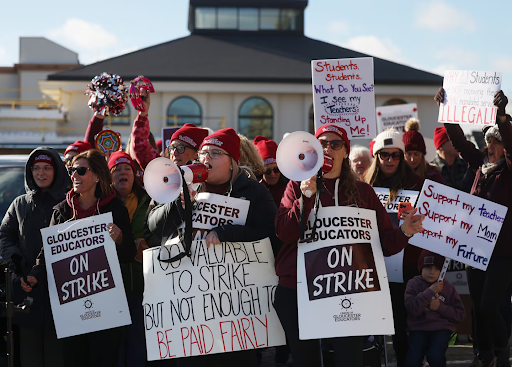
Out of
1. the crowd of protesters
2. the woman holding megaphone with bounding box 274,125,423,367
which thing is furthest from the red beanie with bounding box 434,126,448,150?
the woman holding megaphone with bounding box 274,125,423,367

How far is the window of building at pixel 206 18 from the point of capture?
108 ft

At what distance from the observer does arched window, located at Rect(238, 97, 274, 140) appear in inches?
1096

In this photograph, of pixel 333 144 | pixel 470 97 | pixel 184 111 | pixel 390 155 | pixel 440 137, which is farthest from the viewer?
pixel 184 111

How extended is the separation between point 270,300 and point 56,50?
42083mm

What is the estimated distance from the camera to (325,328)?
3.92 metres

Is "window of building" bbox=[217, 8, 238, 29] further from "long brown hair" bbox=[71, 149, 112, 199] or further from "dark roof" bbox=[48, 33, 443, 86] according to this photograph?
"long brown hair" bbox=[71, 149, 112, 199]

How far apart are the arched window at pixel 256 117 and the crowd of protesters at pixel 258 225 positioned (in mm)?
21593

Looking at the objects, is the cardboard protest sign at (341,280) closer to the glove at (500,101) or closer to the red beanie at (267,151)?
the glove at (500,101)

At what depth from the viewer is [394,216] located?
573 cm

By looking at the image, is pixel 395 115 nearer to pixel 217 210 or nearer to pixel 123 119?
pixel 217 210

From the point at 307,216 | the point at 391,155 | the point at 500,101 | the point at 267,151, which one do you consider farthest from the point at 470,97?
the point at 307,216

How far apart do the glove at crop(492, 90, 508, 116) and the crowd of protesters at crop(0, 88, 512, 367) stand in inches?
0.5

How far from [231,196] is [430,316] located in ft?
6.95

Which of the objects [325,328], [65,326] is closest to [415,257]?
[325,328]
